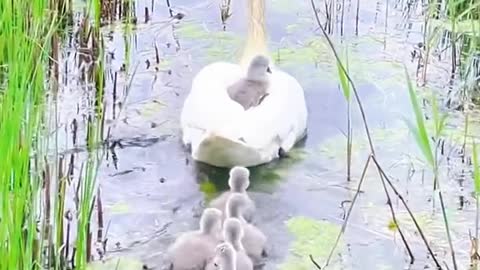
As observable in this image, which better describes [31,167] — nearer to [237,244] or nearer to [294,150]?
[237,244]

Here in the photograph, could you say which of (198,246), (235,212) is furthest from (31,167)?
(235,212)

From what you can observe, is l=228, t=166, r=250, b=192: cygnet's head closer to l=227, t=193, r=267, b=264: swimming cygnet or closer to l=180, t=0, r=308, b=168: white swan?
l=227, t=193, r=267, b=264: swimming cygnet

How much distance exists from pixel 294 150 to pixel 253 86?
0.87ft

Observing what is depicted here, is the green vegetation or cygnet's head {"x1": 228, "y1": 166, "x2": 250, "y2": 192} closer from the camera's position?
the green vegetation

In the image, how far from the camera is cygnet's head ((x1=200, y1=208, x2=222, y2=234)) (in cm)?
358

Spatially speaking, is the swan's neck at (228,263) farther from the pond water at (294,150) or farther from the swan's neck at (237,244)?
the pond water at (294,150)

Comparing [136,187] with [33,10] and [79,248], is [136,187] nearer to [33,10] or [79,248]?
[33,10]

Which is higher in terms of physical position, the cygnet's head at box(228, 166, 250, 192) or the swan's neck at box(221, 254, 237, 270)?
the cygnet's head at box(228, 166, 250, 192)

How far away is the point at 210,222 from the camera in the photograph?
359 centimetres

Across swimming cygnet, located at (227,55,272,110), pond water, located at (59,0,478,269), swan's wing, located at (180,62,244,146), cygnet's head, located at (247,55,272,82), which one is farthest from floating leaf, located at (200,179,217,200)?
cygnet's head, located at (247,55,272,82)

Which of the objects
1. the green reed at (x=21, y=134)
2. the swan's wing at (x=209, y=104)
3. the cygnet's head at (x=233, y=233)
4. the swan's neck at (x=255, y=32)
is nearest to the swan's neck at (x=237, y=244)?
the cygnet's head at (x=233, y=233)

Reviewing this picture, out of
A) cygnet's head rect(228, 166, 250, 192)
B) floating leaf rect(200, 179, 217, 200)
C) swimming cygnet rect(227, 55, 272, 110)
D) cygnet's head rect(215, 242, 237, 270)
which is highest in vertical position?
swimming cygnet rect(227, 55, 272, 110)

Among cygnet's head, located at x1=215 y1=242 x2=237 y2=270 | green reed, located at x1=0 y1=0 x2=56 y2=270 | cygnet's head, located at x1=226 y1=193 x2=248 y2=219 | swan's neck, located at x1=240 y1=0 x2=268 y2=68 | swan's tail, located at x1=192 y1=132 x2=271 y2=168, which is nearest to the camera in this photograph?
green reed, located at x1=0 y1=0 x2=56 y2=270

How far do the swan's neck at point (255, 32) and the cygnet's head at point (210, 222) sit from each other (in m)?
1.10
